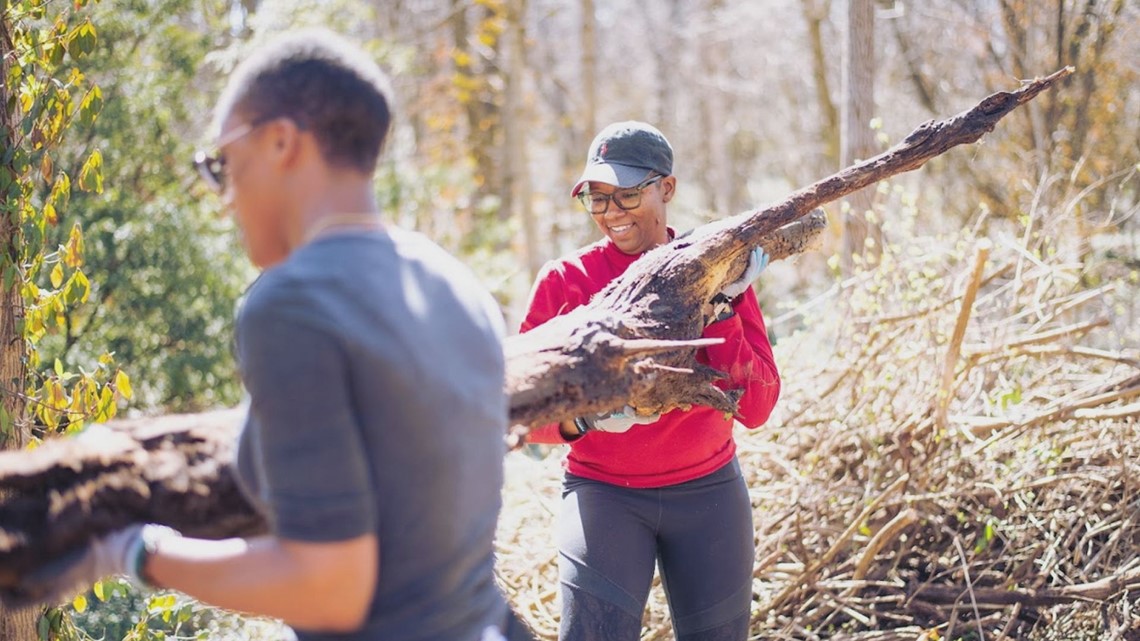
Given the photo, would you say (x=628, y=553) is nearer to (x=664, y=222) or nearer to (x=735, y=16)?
(x=664, y=222)

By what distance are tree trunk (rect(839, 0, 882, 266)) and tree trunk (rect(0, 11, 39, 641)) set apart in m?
4.31

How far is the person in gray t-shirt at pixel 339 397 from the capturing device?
141 centimetres

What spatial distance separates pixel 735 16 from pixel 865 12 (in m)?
9.42

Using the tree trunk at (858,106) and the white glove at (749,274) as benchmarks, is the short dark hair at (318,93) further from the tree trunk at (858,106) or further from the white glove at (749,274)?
the tree trunk at (858,106)

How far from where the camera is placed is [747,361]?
10.0ft

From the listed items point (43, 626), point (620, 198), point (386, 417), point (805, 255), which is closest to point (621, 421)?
point (620, 198)

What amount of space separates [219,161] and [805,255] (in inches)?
255

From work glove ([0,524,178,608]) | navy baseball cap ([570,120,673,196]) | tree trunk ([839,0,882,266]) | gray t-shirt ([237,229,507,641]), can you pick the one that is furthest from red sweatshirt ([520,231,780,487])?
tree trunk ([839,0,882,266])

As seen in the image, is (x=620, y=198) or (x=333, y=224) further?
(x=620, y=198)

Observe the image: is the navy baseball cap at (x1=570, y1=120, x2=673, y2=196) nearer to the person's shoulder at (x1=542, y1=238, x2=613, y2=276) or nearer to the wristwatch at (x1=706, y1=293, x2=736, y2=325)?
the person's shoulder at (x1=542, y1=238, x2=613, y2=276)

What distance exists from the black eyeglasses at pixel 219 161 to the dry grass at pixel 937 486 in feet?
9.82

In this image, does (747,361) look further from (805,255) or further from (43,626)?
(805,255)

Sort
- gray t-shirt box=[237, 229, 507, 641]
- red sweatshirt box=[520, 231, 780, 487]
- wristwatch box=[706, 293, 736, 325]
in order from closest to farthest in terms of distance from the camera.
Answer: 1. gray t-shirt box=[237, 229, 507, 641]
2. red sweatshirt box=[520, 231, 780, 487]
3. wristwatch box=[706, 293, 736, 325]

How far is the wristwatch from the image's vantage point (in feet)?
10.3
